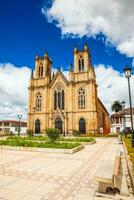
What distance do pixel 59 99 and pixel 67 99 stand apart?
2.43m

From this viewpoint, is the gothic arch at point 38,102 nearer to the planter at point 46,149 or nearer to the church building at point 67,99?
the church building at point 67,99

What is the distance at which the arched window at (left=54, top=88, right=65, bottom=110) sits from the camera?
43.7 m

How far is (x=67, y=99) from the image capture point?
1693 inches

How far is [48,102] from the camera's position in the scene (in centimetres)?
4491

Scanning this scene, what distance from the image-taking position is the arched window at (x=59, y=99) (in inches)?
1720

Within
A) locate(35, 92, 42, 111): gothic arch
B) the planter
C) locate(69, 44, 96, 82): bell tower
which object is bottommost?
the planter

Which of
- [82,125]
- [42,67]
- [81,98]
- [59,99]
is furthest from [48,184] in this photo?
[42,67]

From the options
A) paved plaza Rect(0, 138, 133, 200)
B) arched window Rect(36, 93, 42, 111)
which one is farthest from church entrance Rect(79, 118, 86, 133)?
paved plaza Rect(0, 138, 133, 200)

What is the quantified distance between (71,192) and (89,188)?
0.72 meters

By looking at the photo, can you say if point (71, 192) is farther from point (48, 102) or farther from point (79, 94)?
point (48, 102)

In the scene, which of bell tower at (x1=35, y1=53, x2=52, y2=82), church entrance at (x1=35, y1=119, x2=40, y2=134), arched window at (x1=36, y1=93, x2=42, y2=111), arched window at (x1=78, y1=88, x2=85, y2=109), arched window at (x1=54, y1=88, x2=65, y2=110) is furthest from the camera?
bell tower at (x1=35, y1=53, x2=52, y2=82)

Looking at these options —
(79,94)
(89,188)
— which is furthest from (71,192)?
(79,94)

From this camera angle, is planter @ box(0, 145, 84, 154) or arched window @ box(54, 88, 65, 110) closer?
planter @ box(0, 145, 84, 154)

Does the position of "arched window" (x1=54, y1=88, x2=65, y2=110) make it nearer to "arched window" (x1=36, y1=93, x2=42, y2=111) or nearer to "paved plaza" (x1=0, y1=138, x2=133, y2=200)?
"arched window" (x1=36, y1=93, x2=42, y2=111)
